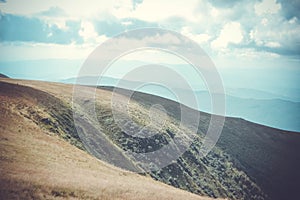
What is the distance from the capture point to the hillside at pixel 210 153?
47.8 meters

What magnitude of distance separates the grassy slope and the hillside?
2373 mm

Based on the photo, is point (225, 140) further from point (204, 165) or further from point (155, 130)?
point (155, 130)

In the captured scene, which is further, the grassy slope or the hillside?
the hillside

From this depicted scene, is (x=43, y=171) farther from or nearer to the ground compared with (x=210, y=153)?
farther from the ground

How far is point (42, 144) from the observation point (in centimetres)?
3206

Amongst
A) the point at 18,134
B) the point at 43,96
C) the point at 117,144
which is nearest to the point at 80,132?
the point at 117,144

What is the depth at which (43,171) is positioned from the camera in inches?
858

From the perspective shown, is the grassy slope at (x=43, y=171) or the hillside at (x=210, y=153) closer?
the grassy slope at (x=43, y=171)

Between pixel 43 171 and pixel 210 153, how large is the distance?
59.5 meters

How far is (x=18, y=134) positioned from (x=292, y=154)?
91.9m

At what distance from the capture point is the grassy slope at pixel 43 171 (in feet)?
57.8

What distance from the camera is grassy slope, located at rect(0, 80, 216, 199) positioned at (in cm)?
1761

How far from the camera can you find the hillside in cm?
4778

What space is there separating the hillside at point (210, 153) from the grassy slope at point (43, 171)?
237 cm
